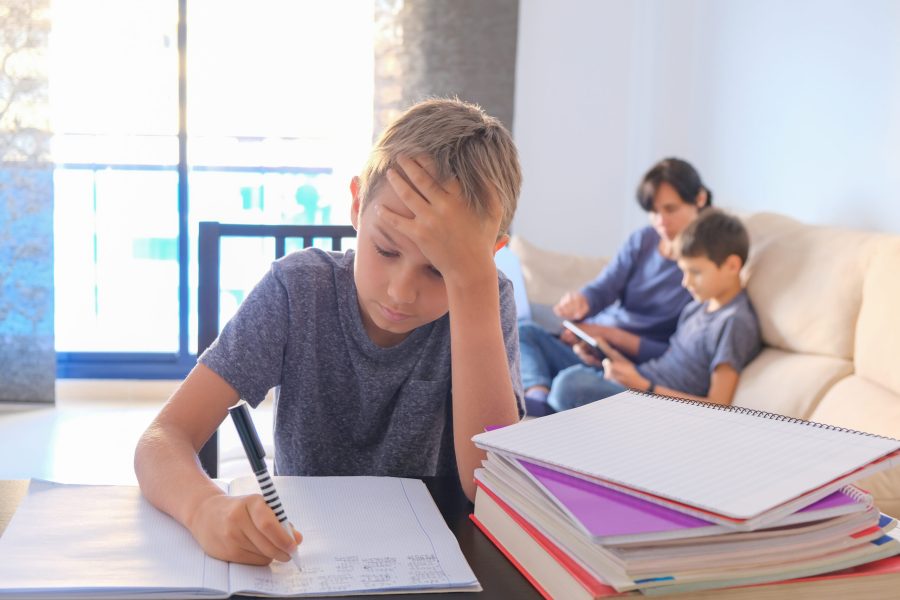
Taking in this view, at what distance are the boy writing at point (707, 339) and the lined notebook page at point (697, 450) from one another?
1.77m

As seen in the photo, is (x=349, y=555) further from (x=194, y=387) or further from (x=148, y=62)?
(x=148, y=62)

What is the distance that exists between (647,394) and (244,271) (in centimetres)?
401

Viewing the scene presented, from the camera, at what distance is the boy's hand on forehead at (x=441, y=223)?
0.99 metres

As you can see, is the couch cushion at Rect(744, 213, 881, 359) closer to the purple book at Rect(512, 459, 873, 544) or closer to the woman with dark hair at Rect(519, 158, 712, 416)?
the woman with dark hair at Rect(519, 158, 712, 416)

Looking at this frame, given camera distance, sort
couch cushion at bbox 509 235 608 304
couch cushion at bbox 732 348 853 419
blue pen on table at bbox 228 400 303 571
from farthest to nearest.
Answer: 1. couch cushion at bbox 509 235 608 304
2. couch cushion at bbox 732 348 853 419
3. blue pen on table at bbox 228 400 303 571

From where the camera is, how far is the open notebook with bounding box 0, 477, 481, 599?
0.65m

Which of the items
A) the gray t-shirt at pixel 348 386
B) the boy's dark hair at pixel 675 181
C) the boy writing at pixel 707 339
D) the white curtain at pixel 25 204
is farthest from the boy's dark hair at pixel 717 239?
the white curtain at pixel 25 204

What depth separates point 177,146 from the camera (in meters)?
4.16

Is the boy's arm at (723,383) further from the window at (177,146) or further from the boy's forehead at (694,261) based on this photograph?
the window at (177,146)

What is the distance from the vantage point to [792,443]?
2.30 ft

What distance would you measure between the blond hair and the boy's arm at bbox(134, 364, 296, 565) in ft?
0.97

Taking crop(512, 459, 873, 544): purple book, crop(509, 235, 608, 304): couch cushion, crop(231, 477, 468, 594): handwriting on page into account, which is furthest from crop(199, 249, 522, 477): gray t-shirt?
crop(509, 235, 608, 304): couch cushion

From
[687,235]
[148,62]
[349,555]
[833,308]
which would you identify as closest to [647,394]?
[349,555]

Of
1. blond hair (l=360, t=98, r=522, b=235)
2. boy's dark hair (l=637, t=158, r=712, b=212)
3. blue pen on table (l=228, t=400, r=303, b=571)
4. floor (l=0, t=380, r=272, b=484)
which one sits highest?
blond hair (l=360, t=98, r=522, b=235)
